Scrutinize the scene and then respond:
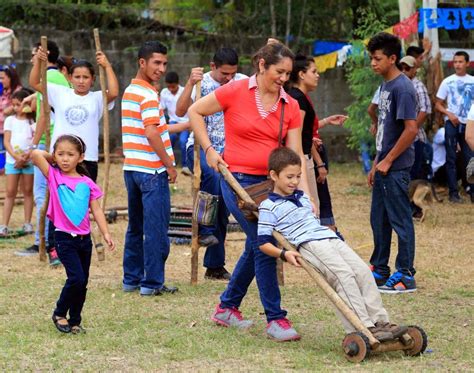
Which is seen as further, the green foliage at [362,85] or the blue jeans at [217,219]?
the green foliage at [362,85]

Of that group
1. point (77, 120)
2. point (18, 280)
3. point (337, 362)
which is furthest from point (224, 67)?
point (337, 362)

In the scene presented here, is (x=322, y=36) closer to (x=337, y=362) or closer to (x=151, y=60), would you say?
(x=151, y=60)

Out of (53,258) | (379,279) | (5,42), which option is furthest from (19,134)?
(379,279)

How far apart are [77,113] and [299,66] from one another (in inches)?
82.9

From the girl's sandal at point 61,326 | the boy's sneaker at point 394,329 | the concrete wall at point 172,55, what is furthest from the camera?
the concrete wall at point 172,55

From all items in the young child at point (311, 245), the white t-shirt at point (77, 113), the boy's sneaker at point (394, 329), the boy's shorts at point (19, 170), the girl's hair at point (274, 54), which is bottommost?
the boy's sneaker at point (394, 329)

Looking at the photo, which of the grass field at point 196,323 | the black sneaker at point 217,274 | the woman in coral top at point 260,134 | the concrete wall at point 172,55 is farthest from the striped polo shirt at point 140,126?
the concrete wall at point 172,55

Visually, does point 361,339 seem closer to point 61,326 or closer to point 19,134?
point 61,326

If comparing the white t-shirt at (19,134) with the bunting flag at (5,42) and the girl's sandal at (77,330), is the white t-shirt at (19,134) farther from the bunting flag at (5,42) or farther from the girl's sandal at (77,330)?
the girl's sandal at (77,330)

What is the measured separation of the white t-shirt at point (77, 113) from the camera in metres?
9.09

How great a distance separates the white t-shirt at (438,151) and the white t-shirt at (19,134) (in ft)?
20.1

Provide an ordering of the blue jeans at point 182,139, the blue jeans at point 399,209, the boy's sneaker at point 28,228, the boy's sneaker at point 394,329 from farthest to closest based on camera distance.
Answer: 1. the blue jeans at point 182,139
2. the boy's sneaker at point 28,228
3. the blue jeans at point 399,209
4. the boy's sneaker at point 394,329

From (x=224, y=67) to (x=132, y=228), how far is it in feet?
5.33

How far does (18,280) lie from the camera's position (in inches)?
347
